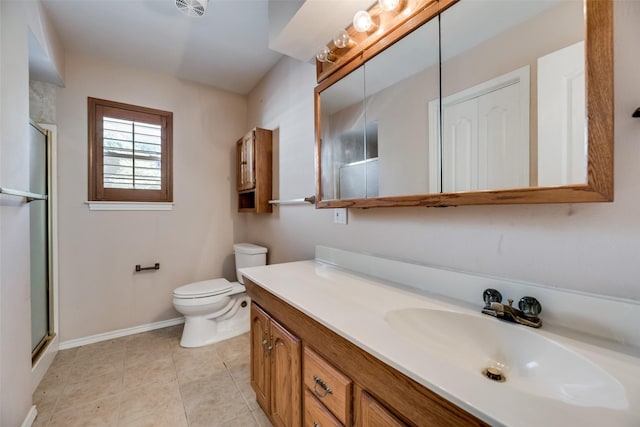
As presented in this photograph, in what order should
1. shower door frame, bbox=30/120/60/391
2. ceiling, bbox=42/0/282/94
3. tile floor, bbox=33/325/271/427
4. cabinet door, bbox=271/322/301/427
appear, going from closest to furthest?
1. cabinet door, bbox=271/322/301/427
2. tile floor, bbox=33/325/271/427
3. ceiling, bbox=42/0/282/94
4. shower door frame, bbox=30/120/60/391

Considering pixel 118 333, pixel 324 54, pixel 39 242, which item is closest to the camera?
pixel 324 54

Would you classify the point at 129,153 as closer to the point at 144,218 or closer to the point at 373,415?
the point at 144,218

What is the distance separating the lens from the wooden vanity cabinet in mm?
515

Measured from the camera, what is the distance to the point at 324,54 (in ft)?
4.78

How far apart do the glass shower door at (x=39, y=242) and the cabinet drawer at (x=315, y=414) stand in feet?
6.42

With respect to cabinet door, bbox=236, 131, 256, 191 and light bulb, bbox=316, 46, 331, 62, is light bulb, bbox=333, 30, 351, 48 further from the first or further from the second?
cabinet door, bbox=236, 131, 256, 191

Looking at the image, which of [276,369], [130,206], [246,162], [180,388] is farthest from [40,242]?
[276,369]

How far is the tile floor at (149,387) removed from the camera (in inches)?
54.9

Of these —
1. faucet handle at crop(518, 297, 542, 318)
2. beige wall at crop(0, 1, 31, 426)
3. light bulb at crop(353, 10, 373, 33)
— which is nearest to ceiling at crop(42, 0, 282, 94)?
beige wall at crop(0, 1, 31, 426)

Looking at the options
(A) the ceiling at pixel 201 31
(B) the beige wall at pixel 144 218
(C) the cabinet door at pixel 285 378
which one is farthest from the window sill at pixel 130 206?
(C) the cabinet door at pixel 285 378

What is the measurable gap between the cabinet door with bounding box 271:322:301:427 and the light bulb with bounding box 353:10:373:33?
1.40 metres

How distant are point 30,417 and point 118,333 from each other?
984 mm

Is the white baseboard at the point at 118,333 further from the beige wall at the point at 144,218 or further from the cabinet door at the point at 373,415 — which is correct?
the cabinet door at the point at 373,415

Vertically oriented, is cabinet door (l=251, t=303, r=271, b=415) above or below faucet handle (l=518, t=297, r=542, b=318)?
below
